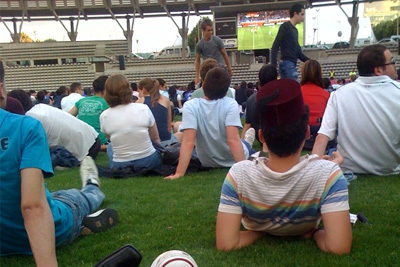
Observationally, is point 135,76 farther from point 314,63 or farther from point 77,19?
point 314,63

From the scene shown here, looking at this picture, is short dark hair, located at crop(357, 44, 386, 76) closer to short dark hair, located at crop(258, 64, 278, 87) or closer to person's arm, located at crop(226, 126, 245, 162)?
person's arm, located at crop(226, 126, 245, 162)

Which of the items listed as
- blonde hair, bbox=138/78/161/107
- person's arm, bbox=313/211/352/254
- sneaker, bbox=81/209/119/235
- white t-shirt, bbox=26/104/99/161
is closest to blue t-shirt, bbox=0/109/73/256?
sneaker, bbox=81/209/119/235

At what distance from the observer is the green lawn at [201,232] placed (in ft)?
8.28

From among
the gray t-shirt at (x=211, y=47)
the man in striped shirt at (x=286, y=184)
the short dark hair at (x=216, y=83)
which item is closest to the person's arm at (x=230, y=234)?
the man in striped shirt at (x=286, y=184)

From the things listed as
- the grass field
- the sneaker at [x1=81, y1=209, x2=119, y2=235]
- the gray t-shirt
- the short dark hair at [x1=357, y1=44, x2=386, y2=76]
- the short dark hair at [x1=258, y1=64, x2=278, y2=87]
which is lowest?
the sneaker at [x1=81, y1=209, x2=119, y2=235]

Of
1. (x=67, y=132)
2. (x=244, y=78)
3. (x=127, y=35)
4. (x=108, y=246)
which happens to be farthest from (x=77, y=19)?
(x=108, y=246)

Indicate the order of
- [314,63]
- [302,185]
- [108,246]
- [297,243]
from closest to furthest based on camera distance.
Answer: [302,185] → [297,243] → [108,246] → [314,63]

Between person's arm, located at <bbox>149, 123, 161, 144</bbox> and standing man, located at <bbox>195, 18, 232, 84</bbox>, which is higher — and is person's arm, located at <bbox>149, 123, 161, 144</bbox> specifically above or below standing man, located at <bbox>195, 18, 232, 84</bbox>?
below

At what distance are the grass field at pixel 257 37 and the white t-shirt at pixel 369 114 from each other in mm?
30559

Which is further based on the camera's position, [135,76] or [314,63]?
[135,76]

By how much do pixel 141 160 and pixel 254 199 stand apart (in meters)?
3.21

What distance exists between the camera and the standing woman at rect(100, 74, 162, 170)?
522 centimetres

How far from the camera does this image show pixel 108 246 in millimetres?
2932

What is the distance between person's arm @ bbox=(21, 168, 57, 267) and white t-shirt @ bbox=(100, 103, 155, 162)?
3230 mm
